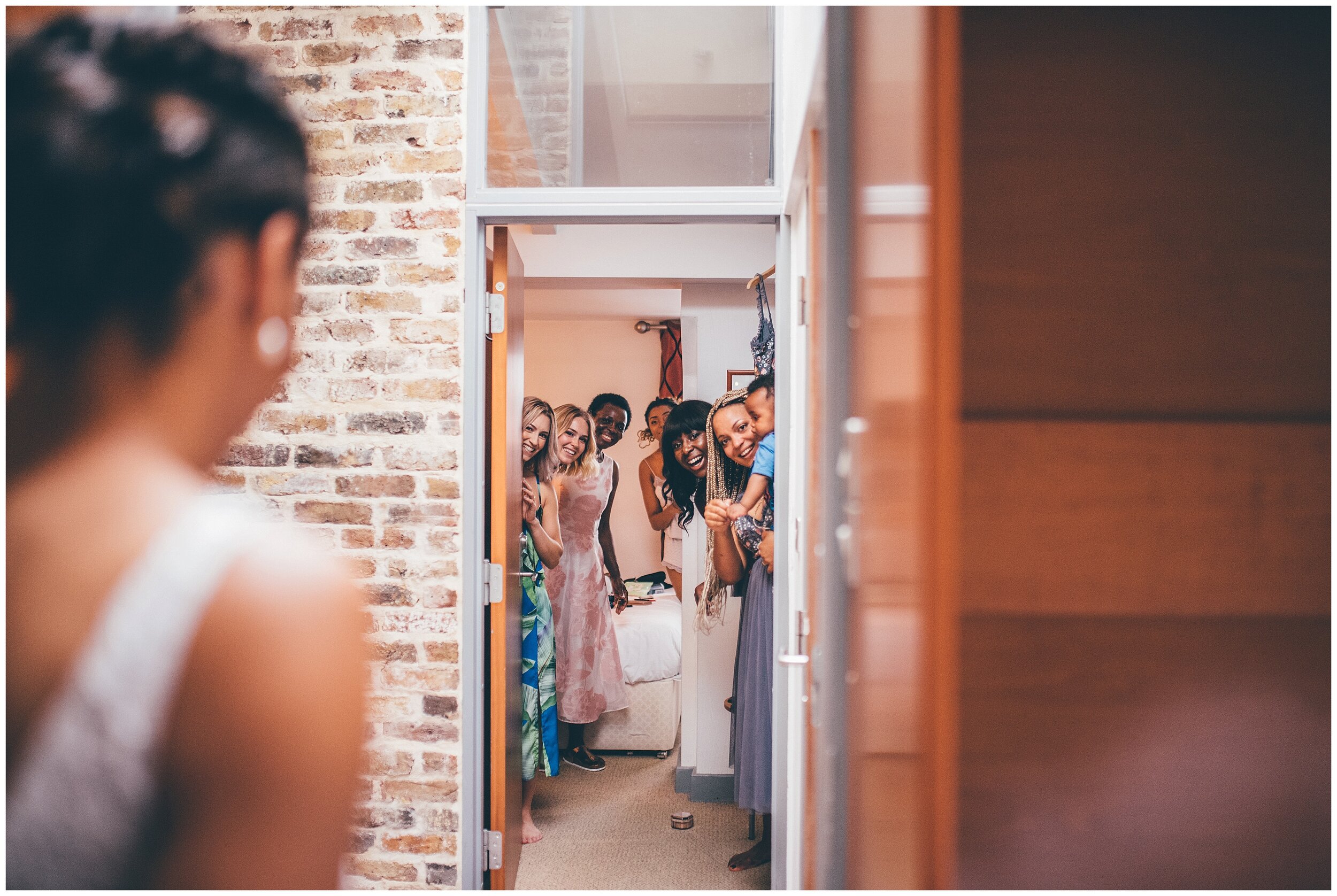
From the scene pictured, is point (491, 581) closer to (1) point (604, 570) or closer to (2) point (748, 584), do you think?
(2) point (748, 584)

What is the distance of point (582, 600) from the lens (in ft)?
10.5

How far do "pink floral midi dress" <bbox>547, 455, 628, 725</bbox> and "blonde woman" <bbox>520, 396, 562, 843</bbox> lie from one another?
0.30m

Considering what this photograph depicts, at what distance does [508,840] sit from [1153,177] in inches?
89.8

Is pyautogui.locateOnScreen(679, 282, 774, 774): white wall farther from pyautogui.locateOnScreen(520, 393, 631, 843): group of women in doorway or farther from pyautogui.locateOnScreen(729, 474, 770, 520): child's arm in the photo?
pyautogui.locateOnScreen(729, 474, 770, 520): child's arm

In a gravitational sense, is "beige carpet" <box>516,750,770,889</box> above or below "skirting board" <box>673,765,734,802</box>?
below

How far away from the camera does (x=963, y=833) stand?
1.96 feet

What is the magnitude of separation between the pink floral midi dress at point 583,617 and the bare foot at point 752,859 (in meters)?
0.89

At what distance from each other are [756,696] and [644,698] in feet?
3.71

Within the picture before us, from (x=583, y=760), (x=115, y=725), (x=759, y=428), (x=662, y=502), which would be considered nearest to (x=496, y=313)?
(x=759, y=428)

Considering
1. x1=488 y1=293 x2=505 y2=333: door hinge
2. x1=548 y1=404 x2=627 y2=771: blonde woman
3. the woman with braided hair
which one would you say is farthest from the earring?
x1=548 y1=404 x2=627 y2=771: blonde woman

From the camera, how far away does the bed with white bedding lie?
3363 millimetres

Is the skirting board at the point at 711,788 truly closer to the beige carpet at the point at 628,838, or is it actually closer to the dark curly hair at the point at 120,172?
the beige carpet at the point at 628,838

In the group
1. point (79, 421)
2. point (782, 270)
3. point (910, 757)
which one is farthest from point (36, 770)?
point (782, 270)

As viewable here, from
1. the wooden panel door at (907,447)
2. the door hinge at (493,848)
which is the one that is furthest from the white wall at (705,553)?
the wooden panel door at (907,447)
